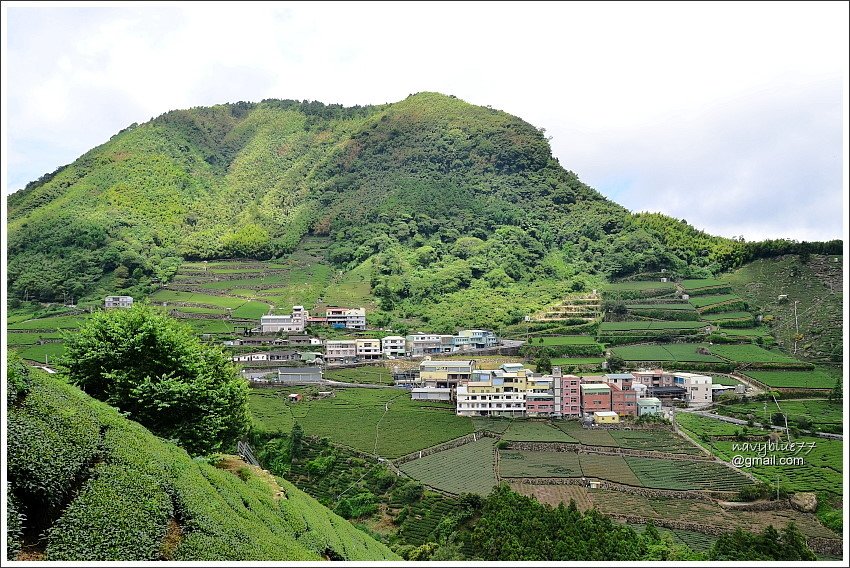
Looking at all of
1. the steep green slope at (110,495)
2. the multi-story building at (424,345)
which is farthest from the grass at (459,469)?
the multi-story building at (424,345)

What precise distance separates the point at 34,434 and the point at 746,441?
52.7 feet

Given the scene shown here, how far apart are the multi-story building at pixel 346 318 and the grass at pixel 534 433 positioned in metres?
12.5

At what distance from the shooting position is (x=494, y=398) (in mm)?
18312

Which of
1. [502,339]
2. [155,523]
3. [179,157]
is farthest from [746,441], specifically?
[179,157]

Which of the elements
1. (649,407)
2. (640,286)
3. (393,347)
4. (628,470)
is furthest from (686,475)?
(640,286)

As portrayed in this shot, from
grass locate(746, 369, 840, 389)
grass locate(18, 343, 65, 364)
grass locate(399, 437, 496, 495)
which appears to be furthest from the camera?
grass locate(18, 343, 65, 364)

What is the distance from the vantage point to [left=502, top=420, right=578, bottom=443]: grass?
1593 centimetres

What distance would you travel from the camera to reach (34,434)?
3.86 m

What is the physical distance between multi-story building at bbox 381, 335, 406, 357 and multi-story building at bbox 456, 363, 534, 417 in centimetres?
728

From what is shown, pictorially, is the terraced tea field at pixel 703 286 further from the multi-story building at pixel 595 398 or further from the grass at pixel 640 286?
the multi-story building at pixel 595 398

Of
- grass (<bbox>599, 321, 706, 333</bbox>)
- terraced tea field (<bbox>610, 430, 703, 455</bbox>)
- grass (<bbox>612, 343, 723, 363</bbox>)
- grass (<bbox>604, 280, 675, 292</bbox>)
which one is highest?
grass (<bbox>604, 280, 675, 292</bbox>)

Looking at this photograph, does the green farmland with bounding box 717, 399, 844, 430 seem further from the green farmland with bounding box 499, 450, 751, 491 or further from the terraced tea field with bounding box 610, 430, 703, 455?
the green farmland with bounding box 499, 450, 751, 491

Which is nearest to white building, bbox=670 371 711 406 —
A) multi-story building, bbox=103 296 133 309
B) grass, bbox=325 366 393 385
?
grass, bbox=325 366 393 385

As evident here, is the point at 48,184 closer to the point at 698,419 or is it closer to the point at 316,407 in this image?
the point at 316,407
